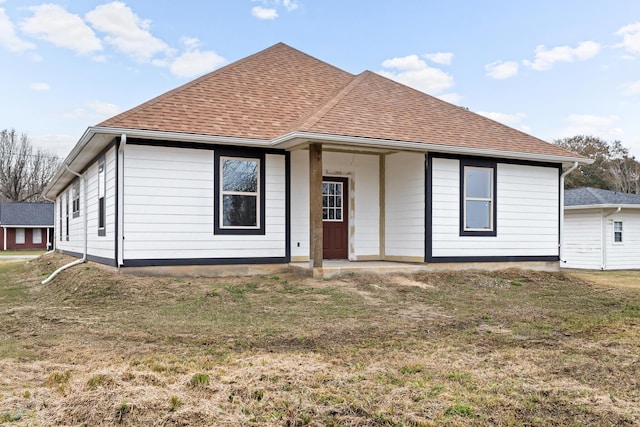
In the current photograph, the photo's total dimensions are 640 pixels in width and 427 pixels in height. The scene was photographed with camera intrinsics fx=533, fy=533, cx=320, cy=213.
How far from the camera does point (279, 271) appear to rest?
1152cm

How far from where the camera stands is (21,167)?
5916 centimetres

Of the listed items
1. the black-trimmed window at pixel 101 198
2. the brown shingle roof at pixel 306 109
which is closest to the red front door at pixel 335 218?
the brown shingle roof at pixel 306 109

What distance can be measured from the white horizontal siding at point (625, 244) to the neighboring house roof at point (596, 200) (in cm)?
53

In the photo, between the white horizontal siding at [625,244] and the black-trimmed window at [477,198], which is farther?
the white horizontal siding at [625,244]

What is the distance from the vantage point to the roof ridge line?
36.1 feet

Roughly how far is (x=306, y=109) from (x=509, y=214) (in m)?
5.63

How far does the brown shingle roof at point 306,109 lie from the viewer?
11023mm

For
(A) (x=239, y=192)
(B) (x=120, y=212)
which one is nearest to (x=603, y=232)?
(A) (x=239, y=192)

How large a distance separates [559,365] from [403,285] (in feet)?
17.7

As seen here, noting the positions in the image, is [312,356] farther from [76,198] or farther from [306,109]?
[76,198]

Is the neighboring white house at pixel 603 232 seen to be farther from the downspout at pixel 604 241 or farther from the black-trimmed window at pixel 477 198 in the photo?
the black-trimmed window at pixel 477 198

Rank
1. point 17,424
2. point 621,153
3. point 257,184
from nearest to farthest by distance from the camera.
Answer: point 17,424 → point 257,184 → point 621,153

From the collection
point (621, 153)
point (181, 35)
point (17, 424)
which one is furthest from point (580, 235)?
point (621, 153)

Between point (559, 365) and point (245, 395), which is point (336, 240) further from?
point (245, 395)
